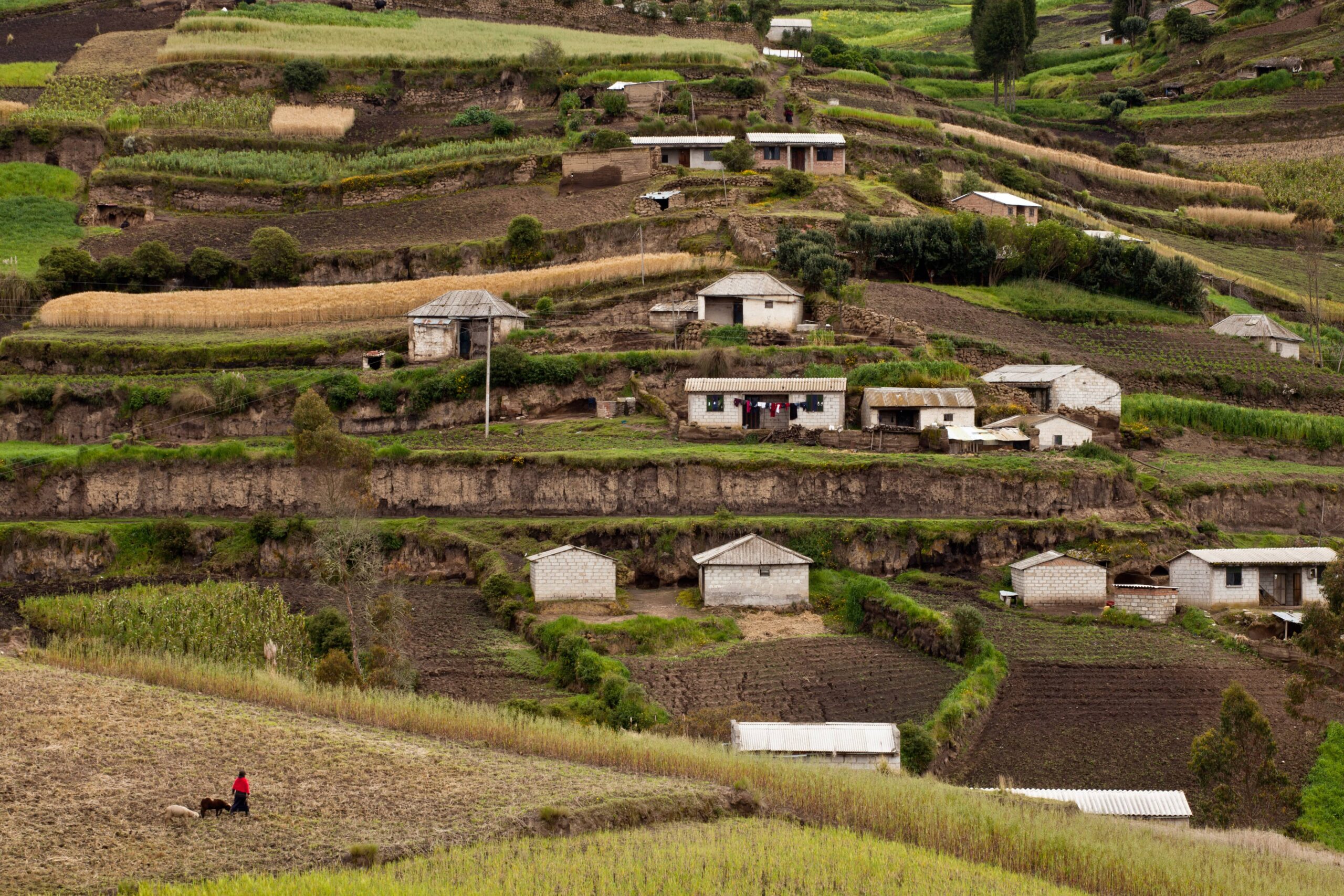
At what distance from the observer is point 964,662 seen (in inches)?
1645

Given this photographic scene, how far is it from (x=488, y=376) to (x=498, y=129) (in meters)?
36.4

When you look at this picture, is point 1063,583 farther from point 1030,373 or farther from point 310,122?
point 310,122

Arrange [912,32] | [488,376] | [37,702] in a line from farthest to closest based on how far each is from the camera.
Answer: [912,32]
[488,376]
[37,702]

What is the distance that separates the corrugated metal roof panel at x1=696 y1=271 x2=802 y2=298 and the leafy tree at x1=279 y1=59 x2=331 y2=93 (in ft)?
144

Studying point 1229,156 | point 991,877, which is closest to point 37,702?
point 991,877

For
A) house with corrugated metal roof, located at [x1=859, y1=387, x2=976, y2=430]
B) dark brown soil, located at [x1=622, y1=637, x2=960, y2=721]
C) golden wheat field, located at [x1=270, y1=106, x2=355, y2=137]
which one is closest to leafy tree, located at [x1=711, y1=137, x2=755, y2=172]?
house with corrugated metal roof, located at [x1=859, y1=387, x2=976, y2=430]

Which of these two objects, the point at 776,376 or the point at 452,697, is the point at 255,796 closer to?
the point at 452,697

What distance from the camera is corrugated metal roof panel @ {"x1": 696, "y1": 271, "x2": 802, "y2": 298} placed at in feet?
212

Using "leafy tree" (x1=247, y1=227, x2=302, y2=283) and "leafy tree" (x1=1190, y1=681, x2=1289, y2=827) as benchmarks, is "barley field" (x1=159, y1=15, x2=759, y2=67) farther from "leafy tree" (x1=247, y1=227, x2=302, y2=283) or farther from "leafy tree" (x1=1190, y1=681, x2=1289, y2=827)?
"leafy tree" (x1=1190, y1=681, x2=1289, y2=827)

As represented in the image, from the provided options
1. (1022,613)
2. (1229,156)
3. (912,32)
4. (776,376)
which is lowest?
(1022,613)

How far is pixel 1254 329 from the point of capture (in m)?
71.3

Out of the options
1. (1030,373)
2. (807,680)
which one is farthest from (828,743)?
(1030,373)

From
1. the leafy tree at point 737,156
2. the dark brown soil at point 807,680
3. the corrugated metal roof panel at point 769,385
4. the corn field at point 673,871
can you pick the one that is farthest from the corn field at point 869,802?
the leafy tree at point 737,156

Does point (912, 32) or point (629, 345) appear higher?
point (912, 32)
